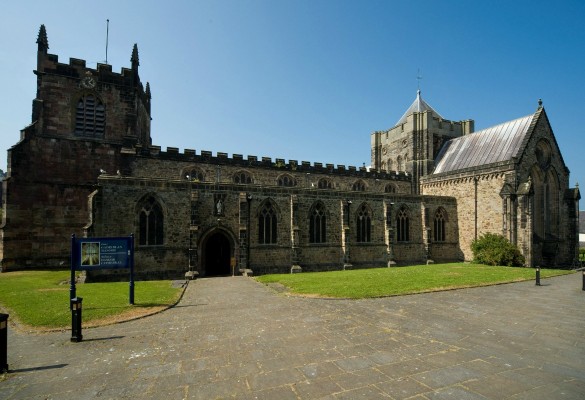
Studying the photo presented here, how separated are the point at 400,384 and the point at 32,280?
19315mm

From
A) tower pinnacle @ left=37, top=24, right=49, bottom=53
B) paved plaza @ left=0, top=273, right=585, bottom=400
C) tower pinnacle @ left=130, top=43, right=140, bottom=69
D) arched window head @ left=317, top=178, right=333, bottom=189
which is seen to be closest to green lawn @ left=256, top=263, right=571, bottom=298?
paved plaza @ left=0, top=273, right=585, bottom=400

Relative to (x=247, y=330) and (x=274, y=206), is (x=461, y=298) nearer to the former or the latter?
(x=247, y=330)

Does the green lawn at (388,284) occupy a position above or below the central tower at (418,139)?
below

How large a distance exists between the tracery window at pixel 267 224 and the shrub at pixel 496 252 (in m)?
17.5

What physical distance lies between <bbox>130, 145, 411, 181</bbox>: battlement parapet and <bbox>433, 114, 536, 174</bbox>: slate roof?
601 cm

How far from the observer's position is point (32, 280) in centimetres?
1591

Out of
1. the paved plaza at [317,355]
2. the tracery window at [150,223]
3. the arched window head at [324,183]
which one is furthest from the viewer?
the arched window head at [324,183]

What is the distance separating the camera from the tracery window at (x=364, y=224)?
78.5 ft

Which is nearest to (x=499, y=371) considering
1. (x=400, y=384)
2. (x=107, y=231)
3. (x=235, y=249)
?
(x=400, y=384)

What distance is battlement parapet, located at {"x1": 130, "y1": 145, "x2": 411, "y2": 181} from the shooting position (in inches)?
944

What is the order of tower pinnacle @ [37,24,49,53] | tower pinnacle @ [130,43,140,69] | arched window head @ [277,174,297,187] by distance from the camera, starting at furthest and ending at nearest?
1. arched window head @ [277,174,297,187]
2. tower pinnacle @ [130,43,140,69]
3. tower pinnacle @ [37,24,49,53]

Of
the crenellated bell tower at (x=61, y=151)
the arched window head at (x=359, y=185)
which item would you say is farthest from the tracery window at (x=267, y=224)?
the arched window head at (x=359, y=185)

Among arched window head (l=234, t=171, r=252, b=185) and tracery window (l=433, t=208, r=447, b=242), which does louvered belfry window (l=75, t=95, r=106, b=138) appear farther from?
tracery window (l=433, t=208, r=447, b=242)

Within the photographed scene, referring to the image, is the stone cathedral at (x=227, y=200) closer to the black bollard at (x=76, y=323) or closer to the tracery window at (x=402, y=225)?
the tracery window at (x=402, y=225)
